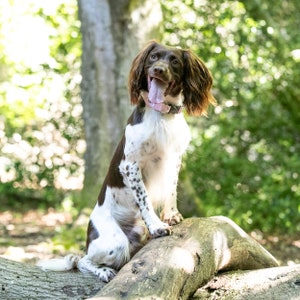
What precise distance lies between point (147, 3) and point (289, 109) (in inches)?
109

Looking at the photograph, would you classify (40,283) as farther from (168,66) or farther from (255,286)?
(168,66)

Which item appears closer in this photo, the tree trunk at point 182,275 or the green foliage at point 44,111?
the tree trunk at point 182,275

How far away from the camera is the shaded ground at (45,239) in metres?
7.41

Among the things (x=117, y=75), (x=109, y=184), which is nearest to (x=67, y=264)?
(x=109, y=184)

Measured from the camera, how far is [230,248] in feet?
13.3

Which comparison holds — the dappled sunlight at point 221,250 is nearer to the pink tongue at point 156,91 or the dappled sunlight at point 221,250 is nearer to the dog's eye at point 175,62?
the pink tongue at point 156,91

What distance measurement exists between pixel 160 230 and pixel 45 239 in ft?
16.8

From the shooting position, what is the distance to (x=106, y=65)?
24.7 ft

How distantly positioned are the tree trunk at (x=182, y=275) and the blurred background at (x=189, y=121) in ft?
10.5

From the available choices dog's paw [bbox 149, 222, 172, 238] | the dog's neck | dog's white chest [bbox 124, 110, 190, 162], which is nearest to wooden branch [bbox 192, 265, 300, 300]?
dog's paw [bbox 149, 222, 172, 238]

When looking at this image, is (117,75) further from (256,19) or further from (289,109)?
(289,109)

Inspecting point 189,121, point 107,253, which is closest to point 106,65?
point 189,121

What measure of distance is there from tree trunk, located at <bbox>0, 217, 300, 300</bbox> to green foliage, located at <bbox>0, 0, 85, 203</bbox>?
5941mm

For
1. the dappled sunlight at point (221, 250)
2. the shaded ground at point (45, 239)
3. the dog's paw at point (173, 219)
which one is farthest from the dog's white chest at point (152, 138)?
the shaded ground at point (45, 239)
